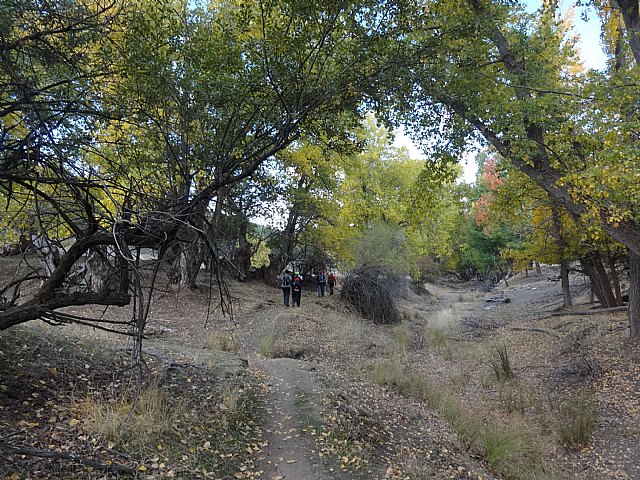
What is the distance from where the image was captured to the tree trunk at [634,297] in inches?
404

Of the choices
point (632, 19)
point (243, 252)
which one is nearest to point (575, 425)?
point (632, 19)

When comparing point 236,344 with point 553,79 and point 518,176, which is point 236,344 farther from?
point 553,79

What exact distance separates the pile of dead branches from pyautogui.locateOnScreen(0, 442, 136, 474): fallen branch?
16174 millimetres

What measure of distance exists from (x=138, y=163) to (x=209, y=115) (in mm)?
1154

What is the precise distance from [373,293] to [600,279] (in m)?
8.81

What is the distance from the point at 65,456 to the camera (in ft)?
11.1

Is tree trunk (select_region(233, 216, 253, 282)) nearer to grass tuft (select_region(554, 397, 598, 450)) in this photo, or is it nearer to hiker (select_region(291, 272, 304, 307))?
hiker (select_region(291, 272, 304, 307))

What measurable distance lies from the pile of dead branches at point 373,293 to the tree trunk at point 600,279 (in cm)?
788

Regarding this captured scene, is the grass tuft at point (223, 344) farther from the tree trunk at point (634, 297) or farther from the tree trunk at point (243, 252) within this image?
the tree trunk at point (634, 297)

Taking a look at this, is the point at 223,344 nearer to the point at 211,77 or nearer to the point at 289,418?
the point at 289,418

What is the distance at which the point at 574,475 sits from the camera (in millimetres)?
5926

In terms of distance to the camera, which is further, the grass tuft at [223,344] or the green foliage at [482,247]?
the green foliage at [482,247]

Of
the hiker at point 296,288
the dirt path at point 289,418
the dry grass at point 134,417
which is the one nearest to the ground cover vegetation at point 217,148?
the dry grass at point 134,417

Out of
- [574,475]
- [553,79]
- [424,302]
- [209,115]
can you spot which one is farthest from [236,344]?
[424,302]
